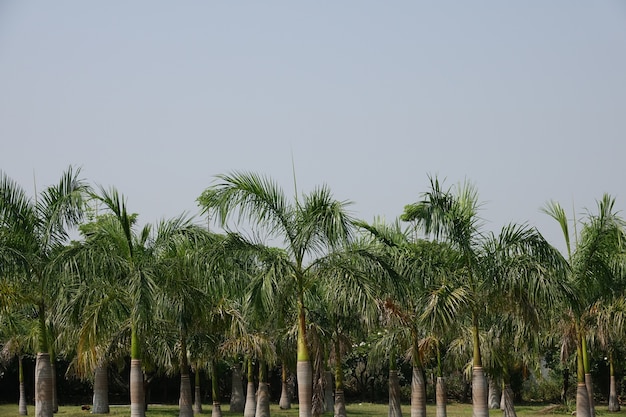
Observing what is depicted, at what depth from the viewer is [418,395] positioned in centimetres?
2208

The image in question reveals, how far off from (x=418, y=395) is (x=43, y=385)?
355 inches

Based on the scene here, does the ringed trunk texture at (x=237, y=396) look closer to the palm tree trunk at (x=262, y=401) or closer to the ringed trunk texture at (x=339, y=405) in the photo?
the palm tree trunk at (x=262, y=401)

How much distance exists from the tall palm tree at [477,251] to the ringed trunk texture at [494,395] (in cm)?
1759

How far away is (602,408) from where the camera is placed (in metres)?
36.3

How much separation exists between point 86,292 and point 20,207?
271 cm

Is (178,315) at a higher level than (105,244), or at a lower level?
lower

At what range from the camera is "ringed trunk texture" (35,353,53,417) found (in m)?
19.3

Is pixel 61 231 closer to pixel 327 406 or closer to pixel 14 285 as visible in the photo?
pixel 14 285

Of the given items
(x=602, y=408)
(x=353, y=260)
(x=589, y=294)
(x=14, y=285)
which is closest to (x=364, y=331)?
(x=589, y=294)

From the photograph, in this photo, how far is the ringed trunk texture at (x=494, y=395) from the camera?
36.2 m

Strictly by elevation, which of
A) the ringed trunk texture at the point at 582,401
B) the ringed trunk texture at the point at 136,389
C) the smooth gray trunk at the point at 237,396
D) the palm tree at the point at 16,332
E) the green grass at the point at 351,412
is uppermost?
the palm tree at the point at 16,332

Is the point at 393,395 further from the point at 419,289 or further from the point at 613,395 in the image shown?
the point at 613,395

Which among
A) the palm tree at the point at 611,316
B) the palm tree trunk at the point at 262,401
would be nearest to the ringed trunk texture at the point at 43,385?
the palm tree trunk at the point at 262,401

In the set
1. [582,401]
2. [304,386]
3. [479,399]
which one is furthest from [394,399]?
[304,386]
